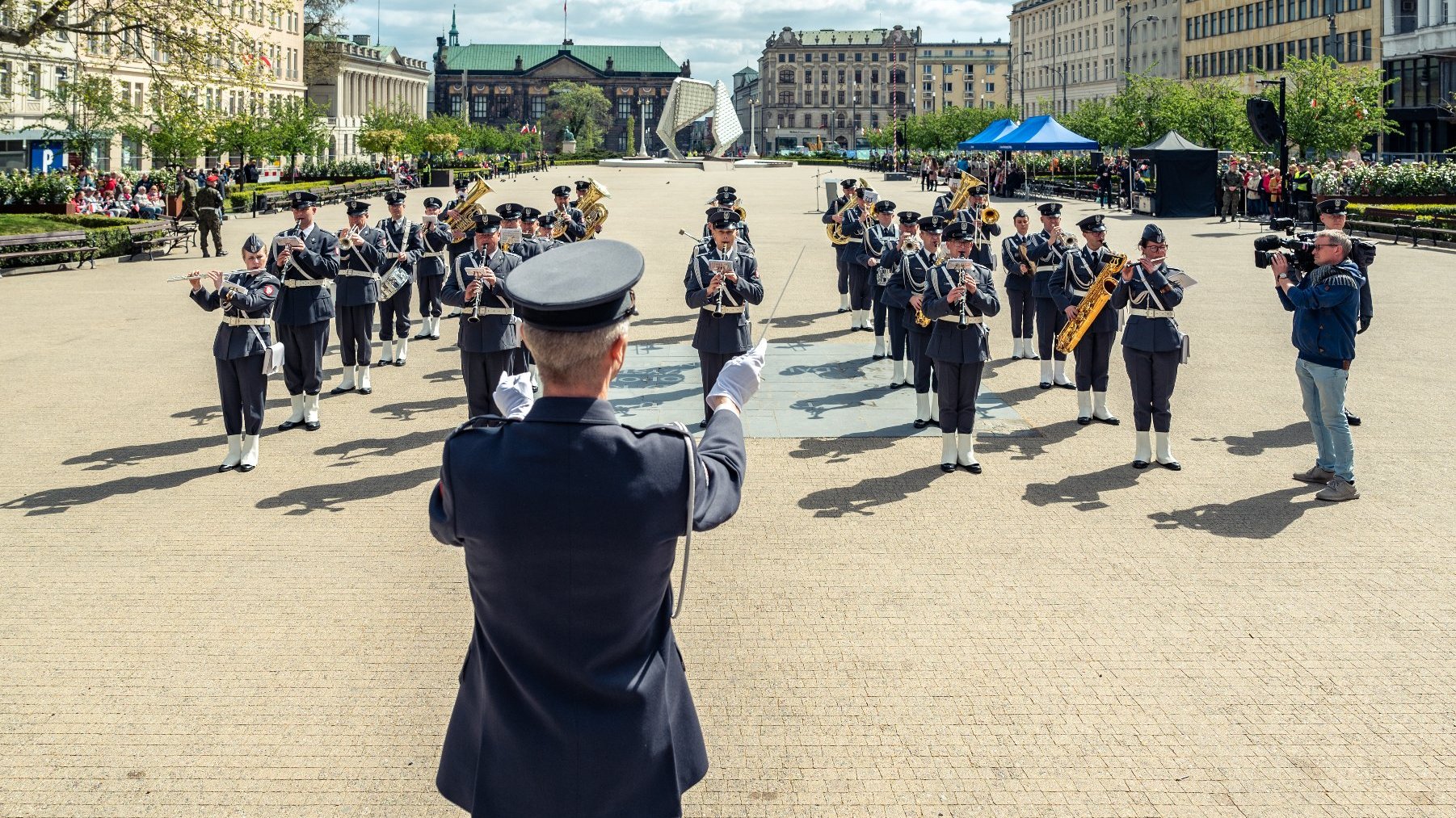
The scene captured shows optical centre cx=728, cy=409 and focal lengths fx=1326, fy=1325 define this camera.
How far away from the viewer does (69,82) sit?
52.1 m

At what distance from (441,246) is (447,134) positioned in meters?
67.7

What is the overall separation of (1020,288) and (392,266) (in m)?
7.82

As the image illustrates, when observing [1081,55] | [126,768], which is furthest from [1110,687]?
[1081,55]

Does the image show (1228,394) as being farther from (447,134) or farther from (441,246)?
(447,134)

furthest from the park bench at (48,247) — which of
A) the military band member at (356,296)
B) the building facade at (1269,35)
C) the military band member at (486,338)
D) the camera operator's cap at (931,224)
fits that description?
the building facade at (1269,35)

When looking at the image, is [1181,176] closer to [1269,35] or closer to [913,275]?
[913,275]

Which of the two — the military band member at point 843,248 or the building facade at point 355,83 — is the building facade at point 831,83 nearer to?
the building facade at point 355,83

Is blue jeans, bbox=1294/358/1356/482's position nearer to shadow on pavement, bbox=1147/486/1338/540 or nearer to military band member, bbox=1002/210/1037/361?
shadow on pavement, bbox=1147/486/1338/540

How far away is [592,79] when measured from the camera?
199000 millimetres

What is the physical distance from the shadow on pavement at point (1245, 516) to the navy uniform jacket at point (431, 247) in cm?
1115

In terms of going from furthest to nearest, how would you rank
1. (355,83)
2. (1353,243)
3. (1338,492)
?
(355,83), (1353,243), (1338,492)

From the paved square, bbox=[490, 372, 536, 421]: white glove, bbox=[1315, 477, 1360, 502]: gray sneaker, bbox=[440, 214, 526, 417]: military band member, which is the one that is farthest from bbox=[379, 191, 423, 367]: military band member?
bbox=[490, 372, 536, 421]: white glove

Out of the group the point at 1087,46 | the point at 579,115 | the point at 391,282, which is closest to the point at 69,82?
the point at 391,282

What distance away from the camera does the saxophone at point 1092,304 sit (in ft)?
39.8
